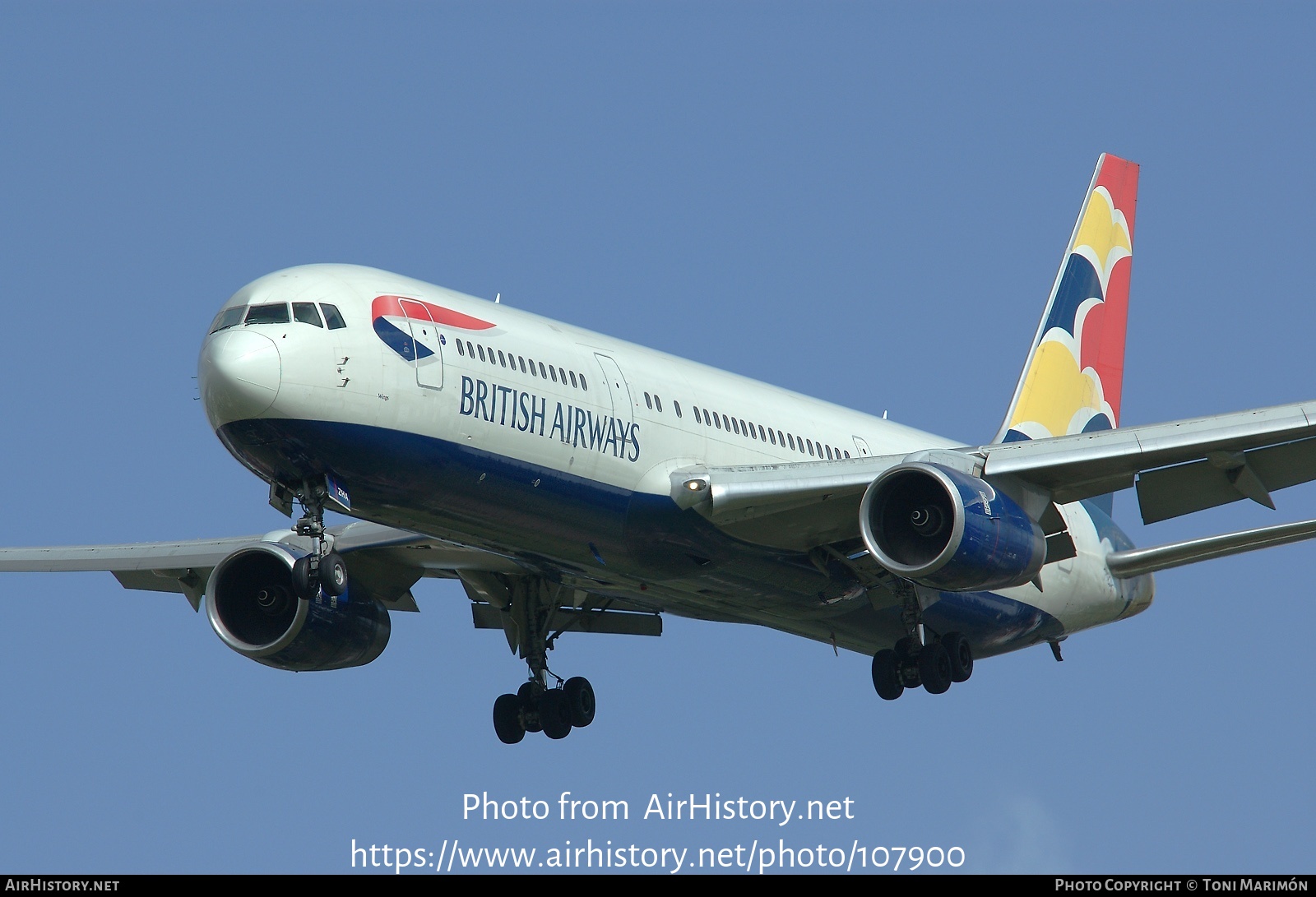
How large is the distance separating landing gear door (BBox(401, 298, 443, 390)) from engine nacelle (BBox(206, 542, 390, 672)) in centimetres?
769

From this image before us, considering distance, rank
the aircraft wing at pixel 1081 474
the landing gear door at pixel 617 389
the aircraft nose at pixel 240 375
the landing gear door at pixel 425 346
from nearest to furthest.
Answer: the aircraft nose at pixel 240 375 → the landing gear door at pixel 425 346 → the aircraft wing at pixel 1081 474 → the landing gear door at pixel 617 389

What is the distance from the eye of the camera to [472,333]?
2778cm

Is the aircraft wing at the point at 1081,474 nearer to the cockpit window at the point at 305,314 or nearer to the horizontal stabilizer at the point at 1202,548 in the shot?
the horizontal stabilizer at the point at 1202,548

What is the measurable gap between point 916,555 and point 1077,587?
27.8ft

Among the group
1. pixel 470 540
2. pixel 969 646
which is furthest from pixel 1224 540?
pixel 470 540

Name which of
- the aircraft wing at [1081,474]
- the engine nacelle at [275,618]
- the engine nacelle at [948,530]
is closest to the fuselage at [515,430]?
the aircraft wing at [1081,474]

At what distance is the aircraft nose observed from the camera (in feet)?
83.8

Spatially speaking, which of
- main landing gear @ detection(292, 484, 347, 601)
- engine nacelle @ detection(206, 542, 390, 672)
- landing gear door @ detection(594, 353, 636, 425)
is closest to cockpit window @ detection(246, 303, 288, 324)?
main landing gear @ detection(292, 484, 347, 601)

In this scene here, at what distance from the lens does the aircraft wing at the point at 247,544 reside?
33.4 meters

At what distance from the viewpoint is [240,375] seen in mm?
25516

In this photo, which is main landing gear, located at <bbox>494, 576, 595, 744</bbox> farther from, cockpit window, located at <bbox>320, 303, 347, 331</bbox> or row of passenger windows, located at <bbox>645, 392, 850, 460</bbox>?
cockpit window, located at <bbox>320, 303, 347, 331</bbox>

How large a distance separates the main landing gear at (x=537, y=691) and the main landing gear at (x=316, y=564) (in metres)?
7.40

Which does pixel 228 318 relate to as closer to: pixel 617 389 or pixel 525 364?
pixel 525 364
